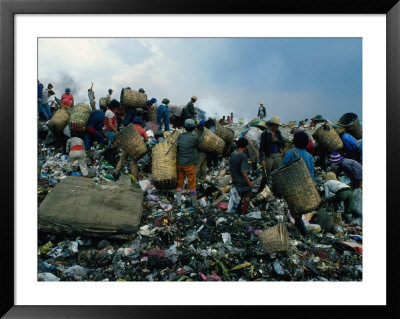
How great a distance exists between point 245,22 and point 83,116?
14.1 ft

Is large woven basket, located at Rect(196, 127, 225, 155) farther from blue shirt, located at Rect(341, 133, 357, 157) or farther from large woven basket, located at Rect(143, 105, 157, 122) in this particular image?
large woven basket, located at Rect(143, 105, 157, 122)

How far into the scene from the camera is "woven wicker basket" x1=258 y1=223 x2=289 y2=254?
9.85ft

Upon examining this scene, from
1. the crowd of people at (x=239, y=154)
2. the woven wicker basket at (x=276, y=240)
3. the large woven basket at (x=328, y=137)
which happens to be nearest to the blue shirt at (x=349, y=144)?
the crowd of people at (x=239, y=154)

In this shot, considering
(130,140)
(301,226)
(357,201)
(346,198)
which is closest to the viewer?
(301,226)

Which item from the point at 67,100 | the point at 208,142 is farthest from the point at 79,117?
the point at 208,142

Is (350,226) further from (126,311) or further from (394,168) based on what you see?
(126,311)

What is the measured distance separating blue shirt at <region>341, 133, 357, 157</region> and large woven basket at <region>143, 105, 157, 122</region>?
487cm

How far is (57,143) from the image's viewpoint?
20.1 feet

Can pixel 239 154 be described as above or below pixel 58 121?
below

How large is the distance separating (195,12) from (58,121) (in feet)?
15.0

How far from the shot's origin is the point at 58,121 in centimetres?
579

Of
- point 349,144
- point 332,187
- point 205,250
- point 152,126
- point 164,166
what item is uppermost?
point 152,126

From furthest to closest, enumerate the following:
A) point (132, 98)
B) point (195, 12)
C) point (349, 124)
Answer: point (132, 98) < point (349, 124) < point (195, 12)

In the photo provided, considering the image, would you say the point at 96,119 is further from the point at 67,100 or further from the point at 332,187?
the point at 332,187
